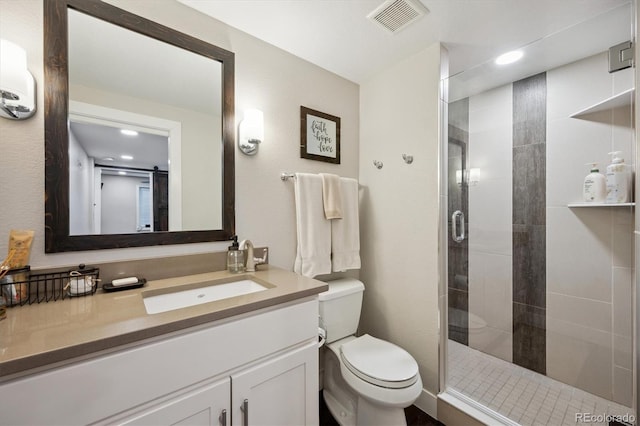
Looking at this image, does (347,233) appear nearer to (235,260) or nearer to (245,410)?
(235,260)

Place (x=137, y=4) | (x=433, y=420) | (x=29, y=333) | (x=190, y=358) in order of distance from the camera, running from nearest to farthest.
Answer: (x=29, y=333)
(x=190, y=358)
(x=137, y=4)
(x=433, y=420)

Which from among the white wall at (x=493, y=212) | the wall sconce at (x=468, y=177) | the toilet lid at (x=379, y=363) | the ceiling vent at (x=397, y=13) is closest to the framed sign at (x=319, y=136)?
the ceiling vent at (x=397, y=13)

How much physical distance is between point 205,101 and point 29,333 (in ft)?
3.82

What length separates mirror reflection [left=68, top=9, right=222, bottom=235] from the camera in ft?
3.58

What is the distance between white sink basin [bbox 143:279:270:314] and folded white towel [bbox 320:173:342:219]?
0.67 meters

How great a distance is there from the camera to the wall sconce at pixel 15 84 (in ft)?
2.87

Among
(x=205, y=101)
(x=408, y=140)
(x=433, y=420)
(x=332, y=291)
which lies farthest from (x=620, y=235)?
(x=205, y=101)

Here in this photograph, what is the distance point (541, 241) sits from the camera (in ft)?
5.69

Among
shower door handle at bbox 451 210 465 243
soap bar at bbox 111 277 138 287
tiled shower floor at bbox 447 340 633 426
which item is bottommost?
tiled shower floor at bbox 447 340 633 426

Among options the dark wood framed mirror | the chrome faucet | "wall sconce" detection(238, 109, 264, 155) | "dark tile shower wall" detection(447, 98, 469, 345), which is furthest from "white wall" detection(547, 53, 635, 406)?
the dark wood framed mirror

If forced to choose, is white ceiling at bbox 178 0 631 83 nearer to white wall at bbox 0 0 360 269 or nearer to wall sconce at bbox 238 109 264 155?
white wall at bbox 0 0 360 269

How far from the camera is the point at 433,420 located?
1551 millimetres

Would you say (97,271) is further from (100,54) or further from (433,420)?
(433,420)

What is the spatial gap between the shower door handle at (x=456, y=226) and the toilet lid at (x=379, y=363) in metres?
0.81
